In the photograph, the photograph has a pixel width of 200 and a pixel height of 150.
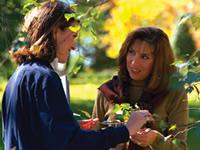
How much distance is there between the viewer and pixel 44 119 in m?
2.63

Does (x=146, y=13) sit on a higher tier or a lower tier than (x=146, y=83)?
higher

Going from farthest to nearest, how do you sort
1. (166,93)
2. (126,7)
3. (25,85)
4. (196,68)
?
(126,7) → (166,93) → (25,85) → (196,68)

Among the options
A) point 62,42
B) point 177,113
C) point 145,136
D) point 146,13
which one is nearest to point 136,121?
point 145,136

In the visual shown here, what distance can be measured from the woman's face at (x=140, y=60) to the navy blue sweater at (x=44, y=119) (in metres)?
0.74

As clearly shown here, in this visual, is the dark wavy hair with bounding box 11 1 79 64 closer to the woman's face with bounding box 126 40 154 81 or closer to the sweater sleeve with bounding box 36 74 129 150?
the sweater sleeve with bounding box 36 74 129 150

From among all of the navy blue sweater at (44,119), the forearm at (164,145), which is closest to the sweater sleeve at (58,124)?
the navy blue sweater at (44,119)

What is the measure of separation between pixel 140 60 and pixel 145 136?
471mm

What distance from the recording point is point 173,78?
8.06ft

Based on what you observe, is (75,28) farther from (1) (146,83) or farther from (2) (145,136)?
(1) (146,83)

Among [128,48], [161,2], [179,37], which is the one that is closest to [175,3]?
[161,2]

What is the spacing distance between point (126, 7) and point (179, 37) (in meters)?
3.59

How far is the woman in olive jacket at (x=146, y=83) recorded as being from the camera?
10.9 ft

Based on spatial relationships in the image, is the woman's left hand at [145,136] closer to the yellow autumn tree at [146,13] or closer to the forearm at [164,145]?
the forearm at [164,145]

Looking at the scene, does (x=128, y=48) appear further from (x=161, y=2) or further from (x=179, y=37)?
(x=161, y=2)
